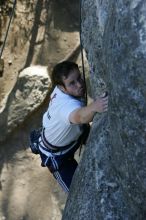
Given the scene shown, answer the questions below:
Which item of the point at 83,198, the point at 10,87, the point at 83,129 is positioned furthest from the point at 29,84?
the point at 83,198

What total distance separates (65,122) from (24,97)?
273 cm

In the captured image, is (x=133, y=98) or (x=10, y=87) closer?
(x=133, y=98)

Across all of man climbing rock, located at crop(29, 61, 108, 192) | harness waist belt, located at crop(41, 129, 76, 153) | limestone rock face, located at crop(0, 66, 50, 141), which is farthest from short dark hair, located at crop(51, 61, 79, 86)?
limestone rock face, located at crop(0, 66, 50, 141)

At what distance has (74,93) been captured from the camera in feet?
9.64

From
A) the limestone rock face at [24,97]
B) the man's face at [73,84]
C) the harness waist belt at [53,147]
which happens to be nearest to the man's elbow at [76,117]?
the man's face at [73,84]

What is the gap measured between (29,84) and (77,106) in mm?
2744

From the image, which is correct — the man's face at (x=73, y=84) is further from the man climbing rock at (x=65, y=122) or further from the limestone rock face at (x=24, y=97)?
the limestone rock face at (x=24, y=97)

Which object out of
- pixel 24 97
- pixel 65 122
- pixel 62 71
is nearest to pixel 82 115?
pixel 65 122

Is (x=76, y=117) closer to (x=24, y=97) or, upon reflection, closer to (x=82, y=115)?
(x=82, y=115)

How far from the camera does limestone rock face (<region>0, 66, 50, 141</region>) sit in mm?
5492

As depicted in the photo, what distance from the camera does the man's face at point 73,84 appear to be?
293 cm

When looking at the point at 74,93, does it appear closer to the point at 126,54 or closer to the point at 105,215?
the point at 105,215

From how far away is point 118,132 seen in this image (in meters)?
2.25

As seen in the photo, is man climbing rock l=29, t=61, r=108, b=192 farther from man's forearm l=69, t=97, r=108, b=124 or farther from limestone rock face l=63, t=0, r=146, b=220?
limestone rock face l=63, t=0, r=146, b=220
